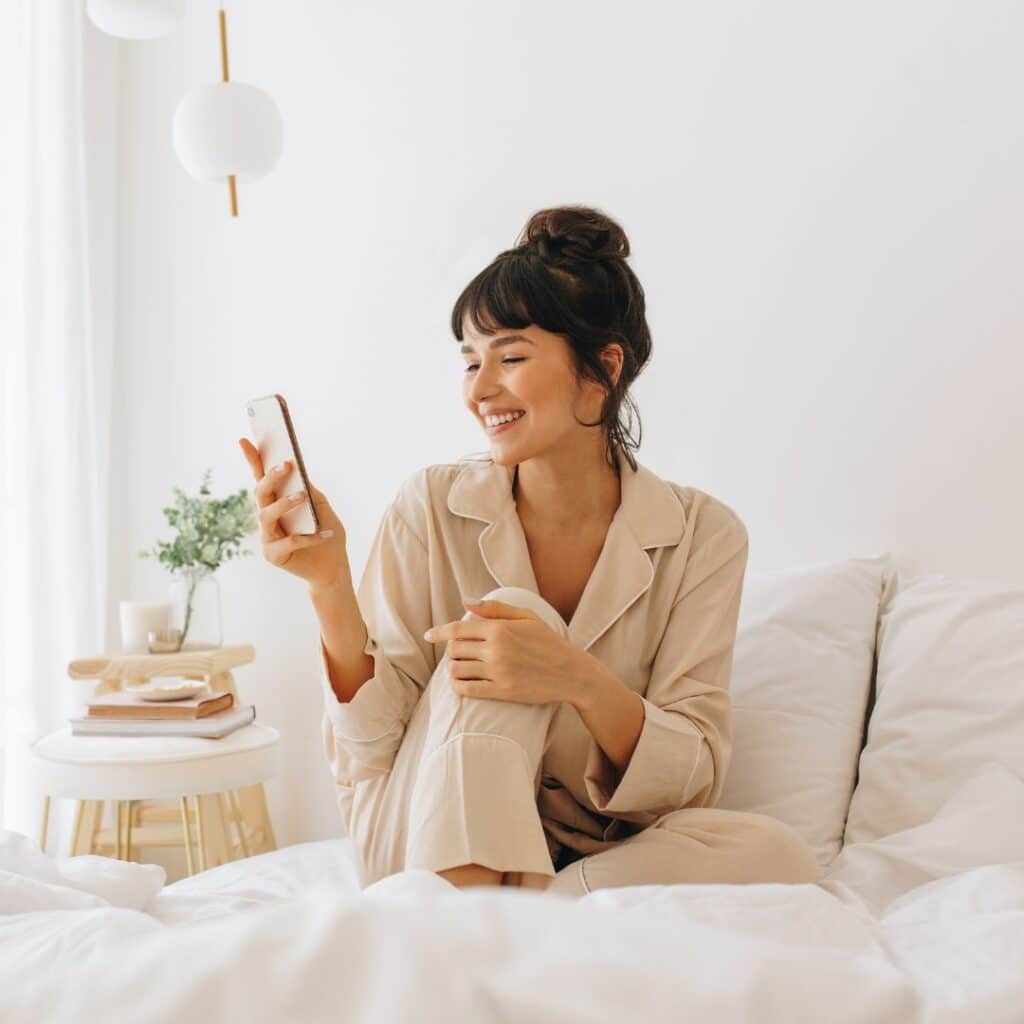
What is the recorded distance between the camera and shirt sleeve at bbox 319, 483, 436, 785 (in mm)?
1449

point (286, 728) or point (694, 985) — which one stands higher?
point (694, 985)

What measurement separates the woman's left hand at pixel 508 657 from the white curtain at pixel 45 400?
1447 mm

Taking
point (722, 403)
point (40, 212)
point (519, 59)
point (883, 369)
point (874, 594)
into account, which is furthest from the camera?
point (40, 212)

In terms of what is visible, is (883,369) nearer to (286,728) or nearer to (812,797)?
(812,797)

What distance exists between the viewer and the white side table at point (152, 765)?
6.35 ft

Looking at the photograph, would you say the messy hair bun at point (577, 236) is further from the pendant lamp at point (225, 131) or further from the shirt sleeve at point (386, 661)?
the pendant lamp at point (225, 131)

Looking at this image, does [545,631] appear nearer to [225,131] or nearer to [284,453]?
[284,453]

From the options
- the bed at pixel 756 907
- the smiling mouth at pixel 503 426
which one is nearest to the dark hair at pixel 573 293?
the smiling mouth at pixel 503 426

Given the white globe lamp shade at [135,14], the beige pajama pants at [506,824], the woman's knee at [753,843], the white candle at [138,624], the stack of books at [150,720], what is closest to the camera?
the beige pajama pants at [506,824]

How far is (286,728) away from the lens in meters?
2.70

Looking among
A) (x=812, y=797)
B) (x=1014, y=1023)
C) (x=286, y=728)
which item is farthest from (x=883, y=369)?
(x=286, y=728)

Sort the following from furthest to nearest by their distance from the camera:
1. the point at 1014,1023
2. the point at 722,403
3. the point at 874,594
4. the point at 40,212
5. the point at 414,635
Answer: the point at 40,212 → the point at 722,403 → the point at 874,594 → the point at 414,635 → the point at 1014,1023

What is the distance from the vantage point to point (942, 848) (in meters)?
1.39

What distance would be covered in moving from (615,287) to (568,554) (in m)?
0.36
